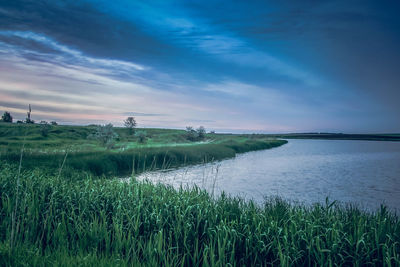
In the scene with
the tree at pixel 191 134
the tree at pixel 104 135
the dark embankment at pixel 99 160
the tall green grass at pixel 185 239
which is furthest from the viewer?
the tree at pixel 191 134

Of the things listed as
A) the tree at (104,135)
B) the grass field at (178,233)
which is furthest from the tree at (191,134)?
the grass field at (178,233)

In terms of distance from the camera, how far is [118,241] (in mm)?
5277

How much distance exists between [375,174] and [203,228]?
901 inches

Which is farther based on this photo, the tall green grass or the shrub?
the shrub

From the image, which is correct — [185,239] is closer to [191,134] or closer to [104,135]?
[104,135]

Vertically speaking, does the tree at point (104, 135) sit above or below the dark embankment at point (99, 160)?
above

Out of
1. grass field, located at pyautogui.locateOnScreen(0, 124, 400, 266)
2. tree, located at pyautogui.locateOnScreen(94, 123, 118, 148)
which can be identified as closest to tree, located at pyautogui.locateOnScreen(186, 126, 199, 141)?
tree, located at pyautogui.locateOnScreen(94, 123, 118, 148)

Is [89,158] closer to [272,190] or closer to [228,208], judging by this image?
[272,190]

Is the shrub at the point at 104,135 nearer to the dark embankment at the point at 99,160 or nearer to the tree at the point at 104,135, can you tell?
the tree at the point at 104,135

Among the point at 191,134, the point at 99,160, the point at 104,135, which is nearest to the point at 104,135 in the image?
the point at 104,135

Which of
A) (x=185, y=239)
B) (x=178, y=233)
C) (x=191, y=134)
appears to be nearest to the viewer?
(x=185, y=239)

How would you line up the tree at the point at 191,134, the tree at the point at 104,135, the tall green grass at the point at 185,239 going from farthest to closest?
the tree at the point at 191,134
the tree at the point at 104,135
the tall green grass at the point at 185,239

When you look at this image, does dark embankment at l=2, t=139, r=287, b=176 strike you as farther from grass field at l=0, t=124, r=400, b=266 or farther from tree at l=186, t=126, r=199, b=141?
tree at l=186, t=126, r=199, b=141

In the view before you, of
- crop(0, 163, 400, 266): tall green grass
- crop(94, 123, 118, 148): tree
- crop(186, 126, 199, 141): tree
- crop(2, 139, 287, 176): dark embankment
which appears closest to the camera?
crop(0, 163, 400, 266): tall green grass
